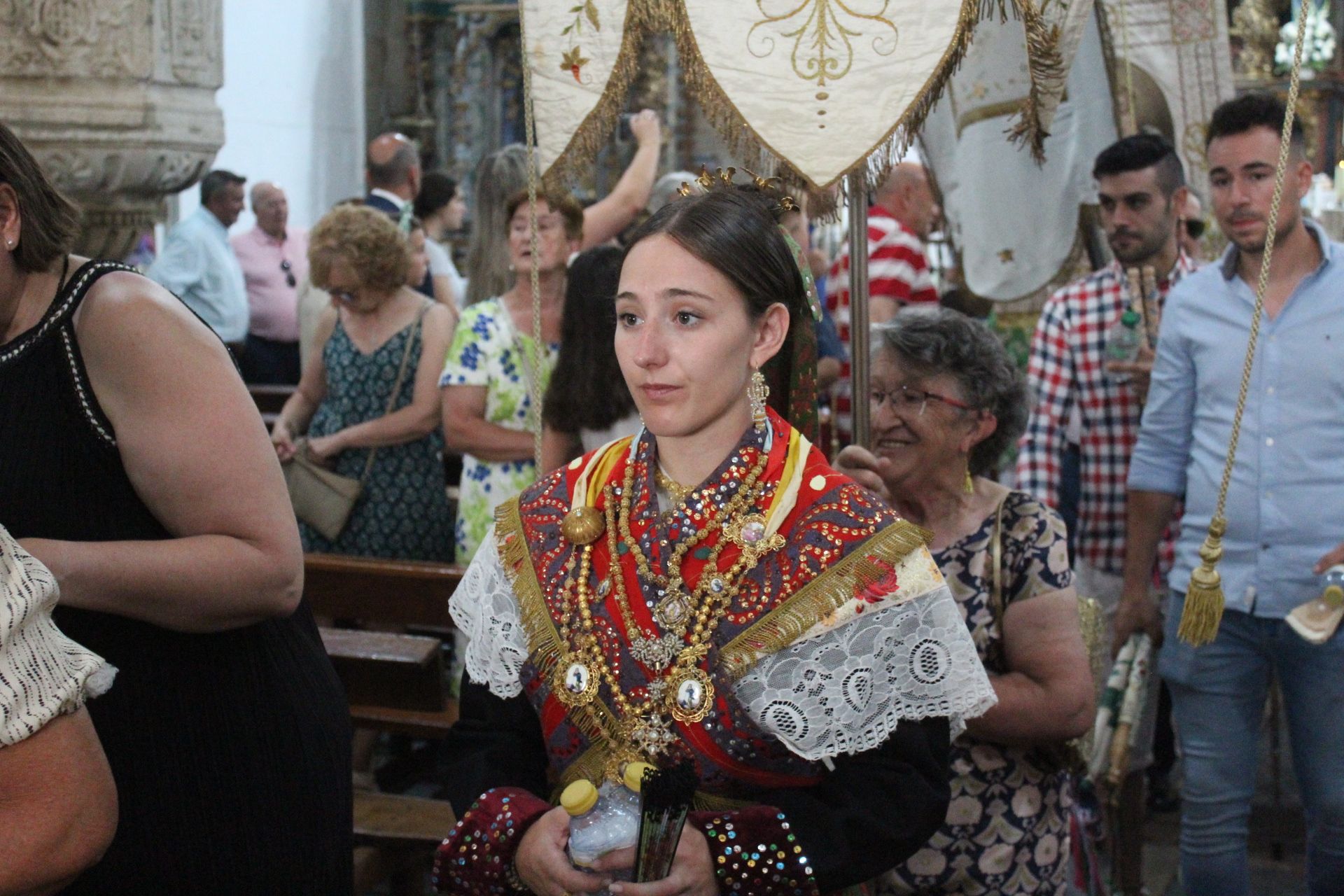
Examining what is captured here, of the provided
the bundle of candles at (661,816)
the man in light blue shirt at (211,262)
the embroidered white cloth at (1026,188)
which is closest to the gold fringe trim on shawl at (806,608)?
the bundle of candles at (661,816)

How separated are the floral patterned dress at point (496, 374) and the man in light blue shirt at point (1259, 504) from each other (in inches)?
70.1

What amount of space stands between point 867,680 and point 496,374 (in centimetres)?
260

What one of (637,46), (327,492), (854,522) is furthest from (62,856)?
(327,492)

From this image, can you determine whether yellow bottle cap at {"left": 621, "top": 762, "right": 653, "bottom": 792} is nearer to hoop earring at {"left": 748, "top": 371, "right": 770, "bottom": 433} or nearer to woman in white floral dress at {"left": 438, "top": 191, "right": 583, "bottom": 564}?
hoop earring at {"left": 748, "top": 371, "right": 770, "bottom": 433}

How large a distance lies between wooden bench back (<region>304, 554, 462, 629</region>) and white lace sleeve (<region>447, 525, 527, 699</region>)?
6.16 feet

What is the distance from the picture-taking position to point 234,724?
1962mm

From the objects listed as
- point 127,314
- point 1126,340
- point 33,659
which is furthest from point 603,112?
point 1126,340

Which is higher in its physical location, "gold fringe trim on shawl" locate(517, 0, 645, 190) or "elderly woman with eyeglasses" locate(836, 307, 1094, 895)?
"gold fringe trim on shawl" locate(517, 0, 645, 190)

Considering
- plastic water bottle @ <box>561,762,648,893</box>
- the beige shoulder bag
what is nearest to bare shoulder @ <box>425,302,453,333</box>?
the beige shoulder bag

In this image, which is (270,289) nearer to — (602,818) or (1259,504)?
(1259,504)

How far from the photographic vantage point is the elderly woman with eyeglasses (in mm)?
2348

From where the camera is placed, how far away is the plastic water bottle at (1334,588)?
2887 mm

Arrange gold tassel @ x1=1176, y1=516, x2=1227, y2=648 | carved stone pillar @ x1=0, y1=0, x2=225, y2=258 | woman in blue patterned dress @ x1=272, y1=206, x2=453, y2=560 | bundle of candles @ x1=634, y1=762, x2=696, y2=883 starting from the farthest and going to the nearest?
woman in blue patterned dress @ x1=272, y1=206, x2=453, y2=560
carved stone pillar @ x1=0, y1=0, x2=225, y2=258
gold tassel @ x1=1176, y1=516, x2=1227, y2=648
bundle of candles @ x1=634, y1=762, x2=696, y2=883

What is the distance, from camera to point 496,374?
4180 mm
